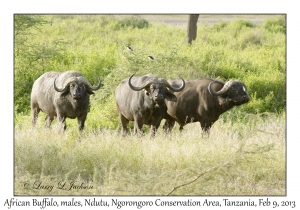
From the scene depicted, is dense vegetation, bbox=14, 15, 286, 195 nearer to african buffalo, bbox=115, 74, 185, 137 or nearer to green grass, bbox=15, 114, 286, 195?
green grass, bbox=15, 114, 286, 195

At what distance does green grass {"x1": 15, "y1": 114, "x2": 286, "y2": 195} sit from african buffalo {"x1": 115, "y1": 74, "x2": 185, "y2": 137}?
564mm

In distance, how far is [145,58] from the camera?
47.7ft

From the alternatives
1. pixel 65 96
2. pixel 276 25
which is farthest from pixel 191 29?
pixel 65 96

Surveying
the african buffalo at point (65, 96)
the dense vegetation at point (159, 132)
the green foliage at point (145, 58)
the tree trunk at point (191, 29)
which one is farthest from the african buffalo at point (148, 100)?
the tree trunk at point (191, 29)

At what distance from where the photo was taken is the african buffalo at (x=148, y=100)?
1043 cm

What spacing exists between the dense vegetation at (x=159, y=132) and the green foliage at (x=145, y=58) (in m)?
0.03

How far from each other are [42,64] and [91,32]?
695 centimetres

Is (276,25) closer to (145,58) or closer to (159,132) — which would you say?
(145,58)


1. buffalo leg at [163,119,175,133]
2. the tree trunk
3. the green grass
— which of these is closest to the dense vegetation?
the green grass

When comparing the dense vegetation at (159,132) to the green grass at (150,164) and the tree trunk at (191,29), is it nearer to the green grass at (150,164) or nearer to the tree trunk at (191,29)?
the green grass at (150,164)

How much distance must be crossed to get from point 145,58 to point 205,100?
3642 millimetres

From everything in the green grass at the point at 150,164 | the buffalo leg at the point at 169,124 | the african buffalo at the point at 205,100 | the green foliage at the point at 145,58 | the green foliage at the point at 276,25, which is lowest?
the green grass at the point at 150,164

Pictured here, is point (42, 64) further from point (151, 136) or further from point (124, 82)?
point (151, 136)

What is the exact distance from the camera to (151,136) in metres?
10.6
